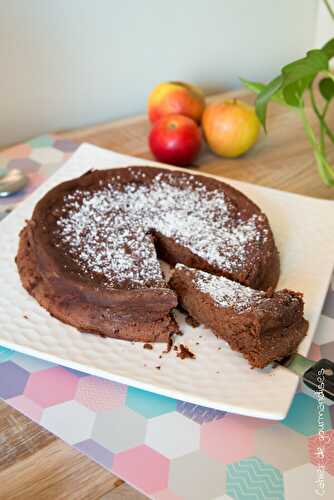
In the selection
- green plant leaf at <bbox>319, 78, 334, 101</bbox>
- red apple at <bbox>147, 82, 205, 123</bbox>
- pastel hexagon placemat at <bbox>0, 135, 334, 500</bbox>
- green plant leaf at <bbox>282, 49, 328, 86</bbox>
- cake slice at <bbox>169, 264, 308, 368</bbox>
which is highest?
green plant leaf at <bbox>282, 49, 328, 86</bbox>

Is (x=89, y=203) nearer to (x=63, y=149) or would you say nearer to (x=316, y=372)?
(x=63, y=149)

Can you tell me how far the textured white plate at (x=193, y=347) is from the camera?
1.07 meters

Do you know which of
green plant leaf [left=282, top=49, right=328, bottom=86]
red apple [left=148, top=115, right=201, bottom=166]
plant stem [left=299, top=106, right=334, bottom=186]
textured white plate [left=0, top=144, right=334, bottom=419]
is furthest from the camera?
red apple [left=148, top=115, right=201, bottom=166]

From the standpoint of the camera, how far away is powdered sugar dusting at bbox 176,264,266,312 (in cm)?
117

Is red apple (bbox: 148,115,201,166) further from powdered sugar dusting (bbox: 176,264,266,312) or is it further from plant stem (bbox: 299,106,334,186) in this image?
powdered sugar dusting (bbox: 176,264,266,312)

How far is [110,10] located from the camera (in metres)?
1.91

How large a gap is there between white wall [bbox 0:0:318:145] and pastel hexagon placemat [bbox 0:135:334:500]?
99 centimetres

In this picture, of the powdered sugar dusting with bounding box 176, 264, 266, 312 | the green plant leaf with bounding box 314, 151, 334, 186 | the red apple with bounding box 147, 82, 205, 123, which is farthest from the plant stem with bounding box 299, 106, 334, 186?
the powdered sugar dusting with bounding box 176, 264, 266, 312

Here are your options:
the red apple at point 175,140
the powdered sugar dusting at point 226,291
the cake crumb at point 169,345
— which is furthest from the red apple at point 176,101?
the cake crumb at point 169,345

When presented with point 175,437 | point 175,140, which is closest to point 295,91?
point 175,140

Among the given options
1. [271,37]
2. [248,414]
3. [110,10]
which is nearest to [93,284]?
[248,414]

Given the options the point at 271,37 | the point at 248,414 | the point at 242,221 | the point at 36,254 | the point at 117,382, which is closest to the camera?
the point at 248,414

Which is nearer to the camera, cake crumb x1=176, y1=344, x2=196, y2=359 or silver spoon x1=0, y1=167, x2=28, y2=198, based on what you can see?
cake crumb x1=176, y1=344, x2=196, y2=359

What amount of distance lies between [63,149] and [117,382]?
972mm
